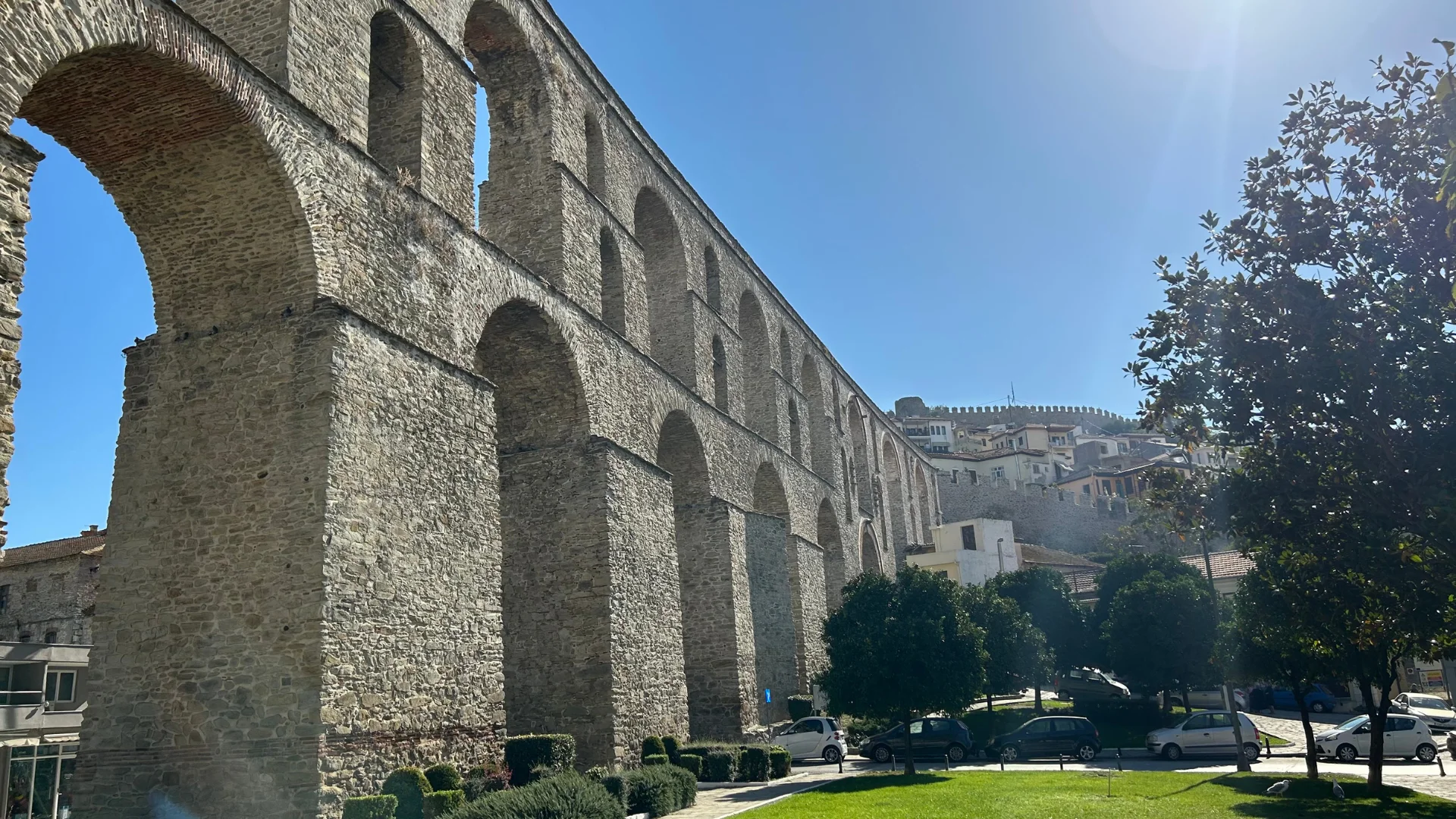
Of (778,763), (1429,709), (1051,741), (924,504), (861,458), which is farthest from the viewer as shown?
(924,504)

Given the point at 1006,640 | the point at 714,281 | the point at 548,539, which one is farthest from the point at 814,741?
the point at 714,281

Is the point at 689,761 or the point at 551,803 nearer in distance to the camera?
the point at 551,803

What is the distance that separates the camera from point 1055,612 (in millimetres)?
42062

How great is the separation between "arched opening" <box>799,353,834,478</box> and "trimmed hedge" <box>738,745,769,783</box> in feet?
65.2

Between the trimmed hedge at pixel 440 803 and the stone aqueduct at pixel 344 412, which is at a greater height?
the stone aqueduct at pixel 344 412

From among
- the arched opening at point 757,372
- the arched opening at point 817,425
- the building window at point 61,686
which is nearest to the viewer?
the building window at point 61,686

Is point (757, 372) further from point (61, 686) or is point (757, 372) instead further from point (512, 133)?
point (61, 686)

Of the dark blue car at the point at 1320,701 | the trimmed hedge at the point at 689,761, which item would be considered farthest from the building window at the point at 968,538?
the trimmed hedge at the point at 689,761

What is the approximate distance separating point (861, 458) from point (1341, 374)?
37.2m

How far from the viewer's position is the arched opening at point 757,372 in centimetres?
3525

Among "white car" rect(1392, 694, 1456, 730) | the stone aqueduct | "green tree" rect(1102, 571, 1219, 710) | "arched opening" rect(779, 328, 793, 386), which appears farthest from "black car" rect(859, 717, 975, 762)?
"arched opening" rect(779, 328, 793, 386)

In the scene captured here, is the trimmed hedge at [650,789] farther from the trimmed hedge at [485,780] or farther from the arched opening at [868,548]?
the arched opening at [868,548]

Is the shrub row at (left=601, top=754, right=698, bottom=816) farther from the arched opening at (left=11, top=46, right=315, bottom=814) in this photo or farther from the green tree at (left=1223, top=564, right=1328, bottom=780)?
the green tree at (left=1223, top=564, right=1328, bottom=780)

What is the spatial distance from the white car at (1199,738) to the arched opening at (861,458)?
72.1ft
